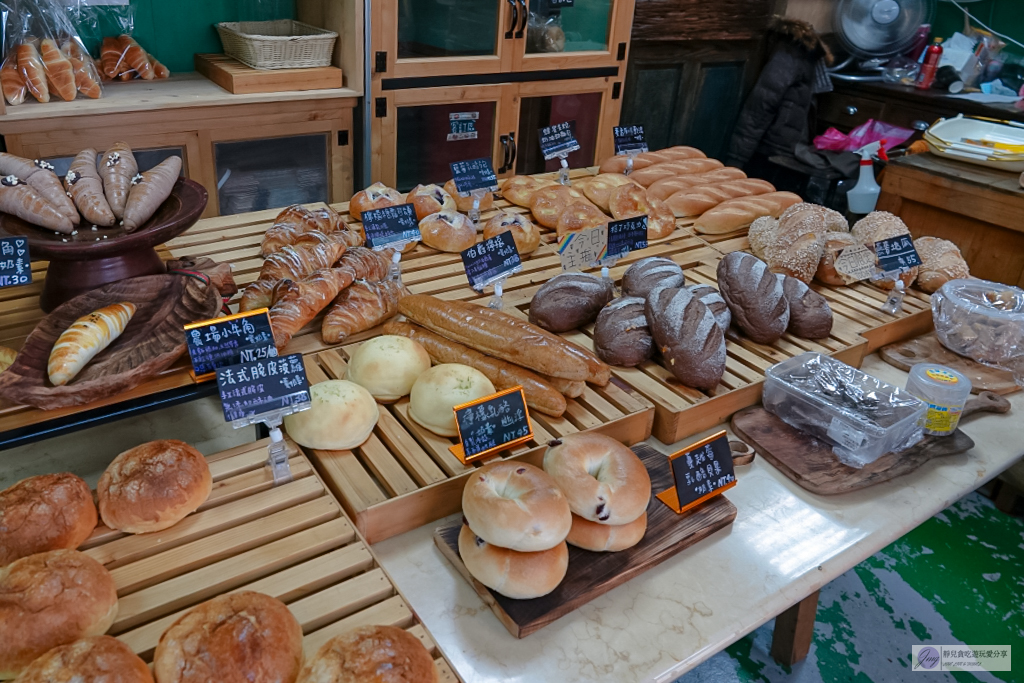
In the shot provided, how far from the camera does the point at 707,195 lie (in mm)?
3162

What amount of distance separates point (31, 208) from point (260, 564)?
1109mm

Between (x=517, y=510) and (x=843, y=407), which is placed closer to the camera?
(x=517, y=510)

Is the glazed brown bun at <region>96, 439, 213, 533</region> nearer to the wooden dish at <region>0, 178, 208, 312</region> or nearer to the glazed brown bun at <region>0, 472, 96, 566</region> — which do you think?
the glazed brown bun at <region>0, 472, 96, 566</region>

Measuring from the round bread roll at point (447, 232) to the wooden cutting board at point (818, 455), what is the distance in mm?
1205

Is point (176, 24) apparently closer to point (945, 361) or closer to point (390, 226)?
point (390, 226)

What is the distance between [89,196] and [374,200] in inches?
44.5

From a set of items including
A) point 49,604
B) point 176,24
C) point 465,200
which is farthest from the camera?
point 176,24

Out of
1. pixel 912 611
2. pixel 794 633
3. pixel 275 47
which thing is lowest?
pixel 912 611

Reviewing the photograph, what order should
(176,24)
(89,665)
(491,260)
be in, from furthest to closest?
(176,24) < (491,260) < (89,665)

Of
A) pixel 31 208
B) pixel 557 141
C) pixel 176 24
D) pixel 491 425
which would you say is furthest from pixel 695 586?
pixel 176 24

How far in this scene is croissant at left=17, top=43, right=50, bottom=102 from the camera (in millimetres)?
3005

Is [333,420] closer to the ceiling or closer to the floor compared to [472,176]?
closer to the floor

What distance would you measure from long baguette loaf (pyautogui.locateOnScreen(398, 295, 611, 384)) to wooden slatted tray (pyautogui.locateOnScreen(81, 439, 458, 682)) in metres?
0.60

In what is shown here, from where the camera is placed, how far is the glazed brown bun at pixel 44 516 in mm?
1224
